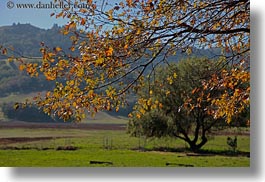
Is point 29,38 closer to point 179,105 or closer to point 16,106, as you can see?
point 16,106

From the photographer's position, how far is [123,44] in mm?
3887

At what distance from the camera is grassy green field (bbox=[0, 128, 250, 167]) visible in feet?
13.3

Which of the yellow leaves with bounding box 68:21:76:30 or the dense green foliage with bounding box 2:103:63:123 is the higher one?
the yellow leaves with bounding box 68:21:76:30

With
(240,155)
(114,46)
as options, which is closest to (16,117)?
(114,46)

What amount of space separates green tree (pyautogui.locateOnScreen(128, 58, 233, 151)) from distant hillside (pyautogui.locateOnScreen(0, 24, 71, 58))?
860mm

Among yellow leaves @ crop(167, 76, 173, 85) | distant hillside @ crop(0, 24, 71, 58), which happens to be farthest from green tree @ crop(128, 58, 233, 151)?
distant hillside @ crop(0, 24, 71, 58)

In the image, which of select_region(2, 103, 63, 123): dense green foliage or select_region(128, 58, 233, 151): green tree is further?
select_region(128, 58, 233, 151): green tree

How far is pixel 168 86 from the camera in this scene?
4145mm

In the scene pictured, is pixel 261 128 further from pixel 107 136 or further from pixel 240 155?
pixel 107 136

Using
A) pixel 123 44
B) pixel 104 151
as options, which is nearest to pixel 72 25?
pixel 123 44

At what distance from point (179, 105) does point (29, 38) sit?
145 cm

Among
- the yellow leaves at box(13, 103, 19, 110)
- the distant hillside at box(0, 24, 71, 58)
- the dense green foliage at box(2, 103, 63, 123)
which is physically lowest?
the dense green foliage at box(2, 103, 63, 123)

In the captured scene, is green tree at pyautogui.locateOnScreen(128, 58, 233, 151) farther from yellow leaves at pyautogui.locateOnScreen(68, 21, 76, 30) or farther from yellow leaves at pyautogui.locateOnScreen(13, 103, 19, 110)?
yellow leaves at pyautogui.locateOnScreen(13, 103, 19, 110)

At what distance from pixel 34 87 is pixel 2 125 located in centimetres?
50
